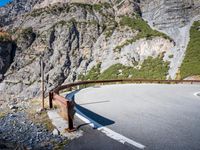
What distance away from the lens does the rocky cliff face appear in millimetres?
72000

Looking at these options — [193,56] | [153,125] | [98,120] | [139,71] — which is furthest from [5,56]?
[153,125]

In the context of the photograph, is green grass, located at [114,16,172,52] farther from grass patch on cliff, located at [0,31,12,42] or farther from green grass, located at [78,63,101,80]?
grass patch on cliff, located at [0,31,12,42]

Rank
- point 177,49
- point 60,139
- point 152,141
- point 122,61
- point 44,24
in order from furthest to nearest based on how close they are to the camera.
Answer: point 44,24 → point 122,61 → point 177,49 → point 60,139 → point 152,141

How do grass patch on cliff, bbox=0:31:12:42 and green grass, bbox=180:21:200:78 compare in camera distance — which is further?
grass patch on cliff, bbox=0:31:12:42

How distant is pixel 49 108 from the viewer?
12.9 meters

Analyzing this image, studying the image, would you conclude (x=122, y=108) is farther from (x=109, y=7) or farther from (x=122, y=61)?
(x=109, y=7)

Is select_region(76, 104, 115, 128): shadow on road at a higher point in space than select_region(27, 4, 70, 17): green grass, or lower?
lower

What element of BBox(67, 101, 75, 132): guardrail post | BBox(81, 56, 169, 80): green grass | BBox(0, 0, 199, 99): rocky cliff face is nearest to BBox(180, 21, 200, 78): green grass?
BBox(81, 56, 169, 80): green grass

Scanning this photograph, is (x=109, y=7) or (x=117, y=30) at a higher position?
(x=109, y=7)

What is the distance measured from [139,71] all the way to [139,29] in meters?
19.6

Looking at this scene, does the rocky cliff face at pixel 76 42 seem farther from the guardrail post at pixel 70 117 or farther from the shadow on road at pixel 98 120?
the guardrail post at pixel 70 117

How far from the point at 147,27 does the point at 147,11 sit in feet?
32.0

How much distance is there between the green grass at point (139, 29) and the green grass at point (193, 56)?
5.84m

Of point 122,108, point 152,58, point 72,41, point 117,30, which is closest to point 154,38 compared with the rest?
point 152,58
